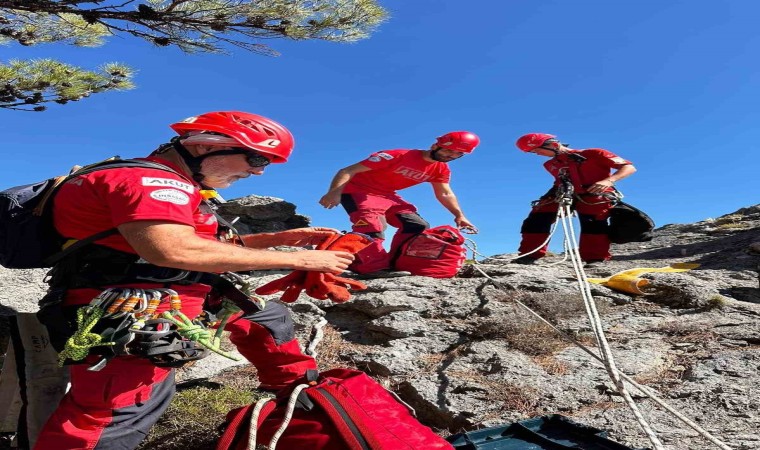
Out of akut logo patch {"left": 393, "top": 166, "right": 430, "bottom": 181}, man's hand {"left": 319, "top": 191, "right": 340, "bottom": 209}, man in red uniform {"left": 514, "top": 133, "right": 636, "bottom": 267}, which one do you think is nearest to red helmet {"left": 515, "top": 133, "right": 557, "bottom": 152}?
man in red uniform {"left": 514, "top": 133, "right": 636, "bottom": 267}

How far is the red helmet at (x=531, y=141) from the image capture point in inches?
335

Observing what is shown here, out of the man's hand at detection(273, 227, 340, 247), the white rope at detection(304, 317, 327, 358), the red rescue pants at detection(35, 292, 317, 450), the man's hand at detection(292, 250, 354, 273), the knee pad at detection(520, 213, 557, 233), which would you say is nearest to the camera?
the red rescue pants at detection(35, 292, 317, 450)

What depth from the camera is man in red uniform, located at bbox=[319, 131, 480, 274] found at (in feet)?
24.7

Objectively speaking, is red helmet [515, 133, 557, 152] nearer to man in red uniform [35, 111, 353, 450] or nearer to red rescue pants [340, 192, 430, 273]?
red rescue pants [340, 192, 430, 273]

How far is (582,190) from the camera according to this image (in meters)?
8.51

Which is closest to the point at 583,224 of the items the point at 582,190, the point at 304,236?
the point at 582,190

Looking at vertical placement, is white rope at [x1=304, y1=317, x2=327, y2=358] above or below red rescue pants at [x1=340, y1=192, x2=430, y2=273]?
below

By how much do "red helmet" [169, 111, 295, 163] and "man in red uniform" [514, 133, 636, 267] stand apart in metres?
6.12

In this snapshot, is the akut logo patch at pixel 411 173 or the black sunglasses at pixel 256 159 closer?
the black sunglasses at pixel 256 159

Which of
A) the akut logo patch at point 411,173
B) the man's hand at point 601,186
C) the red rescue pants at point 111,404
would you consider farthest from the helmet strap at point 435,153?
the red rescue pants at point 111,404

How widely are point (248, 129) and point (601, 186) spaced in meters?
6.66

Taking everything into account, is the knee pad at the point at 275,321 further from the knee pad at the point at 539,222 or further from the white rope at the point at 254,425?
the knee pad at the point at 539,222

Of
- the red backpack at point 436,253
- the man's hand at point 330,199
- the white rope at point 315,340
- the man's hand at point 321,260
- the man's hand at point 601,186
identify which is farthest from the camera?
the man's hand at point 601,186

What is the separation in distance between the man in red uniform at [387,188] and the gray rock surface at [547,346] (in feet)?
3.05
